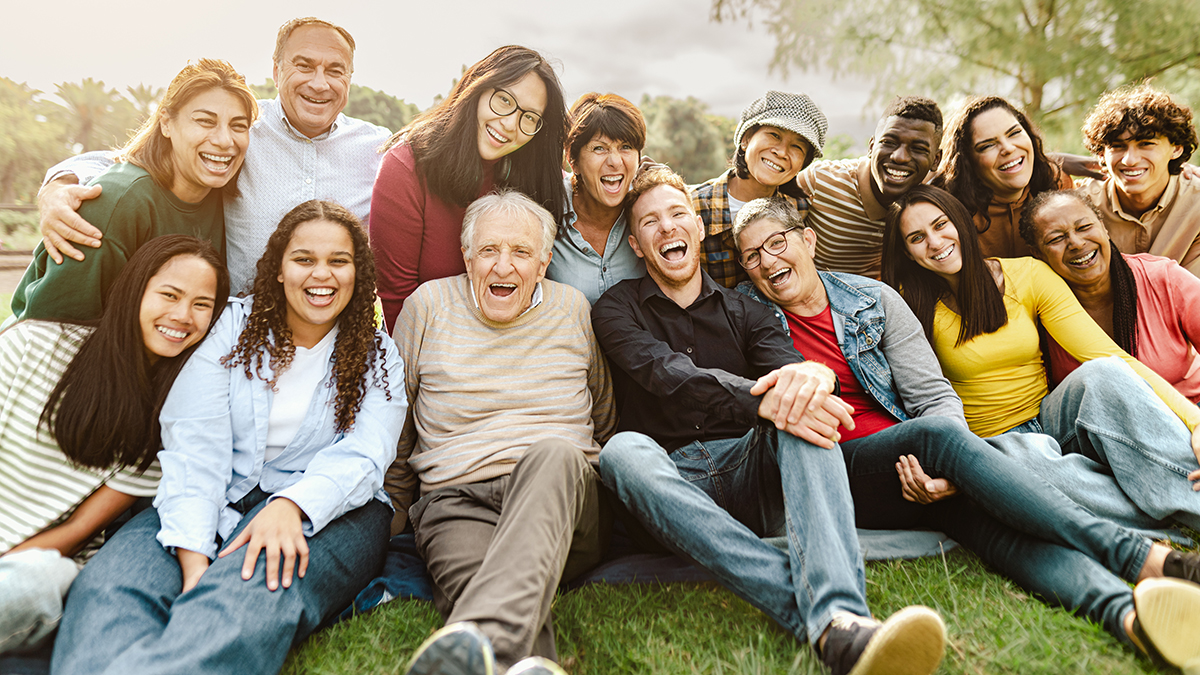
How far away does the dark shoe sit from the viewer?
7.59 feet

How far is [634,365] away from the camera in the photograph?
3.04m

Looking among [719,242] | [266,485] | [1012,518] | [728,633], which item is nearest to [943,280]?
[719,242]

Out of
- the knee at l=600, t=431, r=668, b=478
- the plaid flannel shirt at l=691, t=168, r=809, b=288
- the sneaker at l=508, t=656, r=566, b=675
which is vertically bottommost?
the sneaker at l=508, t=656, r=566, b=675

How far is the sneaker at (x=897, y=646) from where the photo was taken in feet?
5.99

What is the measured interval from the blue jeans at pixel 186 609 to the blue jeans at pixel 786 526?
3.67ft

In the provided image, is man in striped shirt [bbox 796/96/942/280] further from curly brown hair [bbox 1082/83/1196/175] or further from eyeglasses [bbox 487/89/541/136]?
eyeglasses [bbox 487/89/541/136]

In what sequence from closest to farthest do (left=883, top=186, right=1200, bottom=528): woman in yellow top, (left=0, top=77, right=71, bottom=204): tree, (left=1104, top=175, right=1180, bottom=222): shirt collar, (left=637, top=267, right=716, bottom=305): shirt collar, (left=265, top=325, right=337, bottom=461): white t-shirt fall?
1. (left=265, top=325, right=337, bottom=461): white t-shirt
2. (left=883, top=186, right=1200, bottom=528): woman in yellow top
3. (left=637, top=267, right=716, bottom=305): shirt collar
4. (left=1104, top=175, right=1180, bottom=222): shirt collar
5. (left=0, top=77, right=71, bottom=204): tree

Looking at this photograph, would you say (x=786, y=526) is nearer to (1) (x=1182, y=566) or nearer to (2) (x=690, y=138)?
(1) (x=1182, y=566)

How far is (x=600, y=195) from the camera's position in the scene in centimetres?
371

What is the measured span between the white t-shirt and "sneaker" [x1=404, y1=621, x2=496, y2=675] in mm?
1382

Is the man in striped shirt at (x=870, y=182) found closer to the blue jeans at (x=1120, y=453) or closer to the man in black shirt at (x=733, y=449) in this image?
the man in black shirt at (x=733, y=449)

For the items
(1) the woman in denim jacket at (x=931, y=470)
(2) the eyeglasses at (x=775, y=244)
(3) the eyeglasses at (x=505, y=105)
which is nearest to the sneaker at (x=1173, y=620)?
(1) the woman in denim jacket at (x=931, y=470)

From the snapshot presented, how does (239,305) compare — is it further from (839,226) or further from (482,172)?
(839,226)

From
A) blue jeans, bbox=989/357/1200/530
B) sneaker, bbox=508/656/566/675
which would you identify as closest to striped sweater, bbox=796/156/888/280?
blue jeans, bbox=989/357/1200/530
